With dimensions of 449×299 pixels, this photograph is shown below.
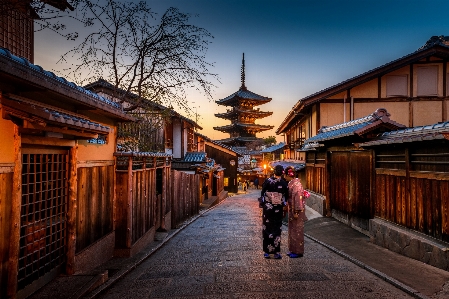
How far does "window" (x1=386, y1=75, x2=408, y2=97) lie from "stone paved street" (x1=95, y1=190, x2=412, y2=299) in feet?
38.8

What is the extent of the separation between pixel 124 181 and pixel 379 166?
7.05 meters

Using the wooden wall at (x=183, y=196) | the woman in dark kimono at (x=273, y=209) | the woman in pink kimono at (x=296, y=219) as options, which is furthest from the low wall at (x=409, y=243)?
the wooden wall at (x=183, y=196)

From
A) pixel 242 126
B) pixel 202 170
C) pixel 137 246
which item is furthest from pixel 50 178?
pixel 242 126

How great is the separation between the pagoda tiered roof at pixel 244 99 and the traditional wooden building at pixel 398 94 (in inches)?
1260

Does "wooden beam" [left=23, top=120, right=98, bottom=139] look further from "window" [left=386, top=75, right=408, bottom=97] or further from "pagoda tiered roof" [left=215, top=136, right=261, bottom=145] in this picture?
"pagoda tiered roof" [left=215, top=136, right=261, bottom=145]

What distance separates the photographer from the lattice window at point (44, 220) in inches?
195

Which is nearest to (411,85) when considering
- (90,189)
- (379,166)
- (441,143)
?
(379,166)

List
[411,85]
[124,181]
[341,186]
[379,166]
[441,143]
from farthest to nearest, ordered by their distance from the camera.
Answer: [411,85] → [341,186] → [379,166] → [124,181] → [441,143]

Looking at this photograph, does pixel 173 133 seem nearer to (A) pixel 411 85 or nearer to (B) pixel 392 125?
(A) pixel 411 85

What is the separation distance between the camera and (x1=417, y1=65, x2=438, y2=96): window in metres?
17.0

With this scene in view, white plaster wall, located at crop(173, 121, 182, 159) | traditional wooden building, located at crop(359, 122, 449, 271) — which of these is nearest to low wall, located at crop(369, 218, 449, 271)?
traditional wooden building, located at crop(359, 122, 449, 271)

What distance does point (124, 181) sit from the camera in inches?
318

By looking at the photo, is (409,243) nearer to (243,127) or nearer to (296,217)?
(296,217)

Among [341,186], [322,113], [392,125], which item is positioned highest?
[322,113]
